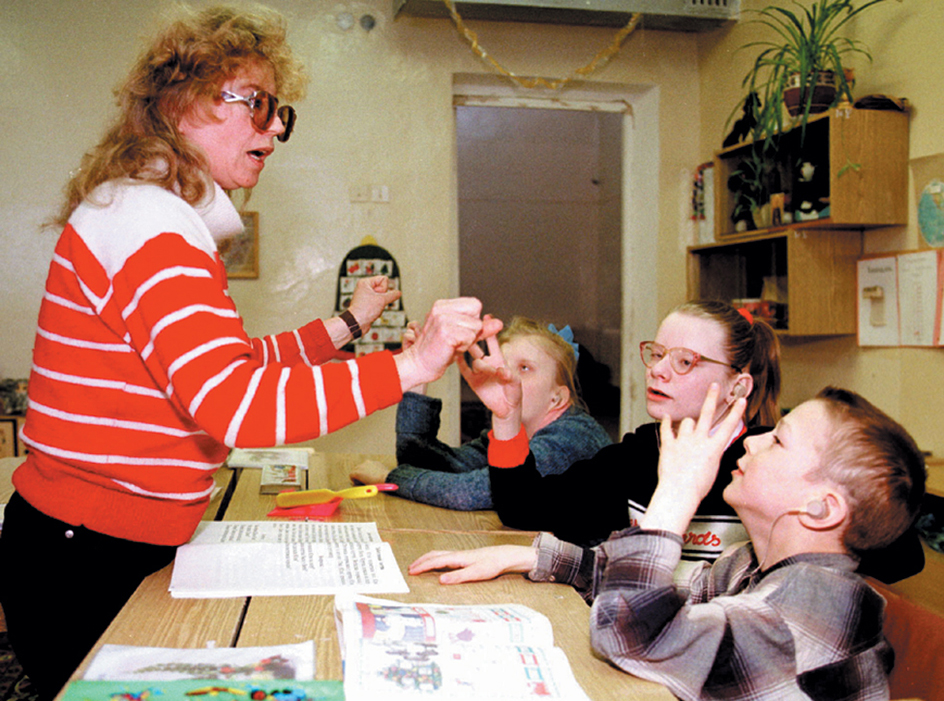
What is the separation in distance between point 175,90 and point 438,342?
0.55m

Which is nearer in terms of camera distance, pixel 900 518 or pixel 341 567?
pixel 900 518

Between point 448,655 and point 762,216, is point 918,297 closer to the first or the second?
point 762,216

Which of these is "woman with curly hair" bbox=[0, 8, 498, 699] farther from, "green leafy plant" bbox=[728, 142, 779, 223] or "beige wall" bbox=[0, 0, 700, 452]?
"beige wall" bbox=[0, 0, 700, 452]

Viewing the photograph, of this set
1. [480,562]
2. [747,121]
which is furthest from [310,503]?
[747,121]

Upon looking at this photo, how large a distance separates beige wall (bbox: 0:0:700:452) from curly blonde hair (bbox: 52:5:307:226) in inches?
101

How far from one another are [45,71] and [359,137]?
138 centimetres

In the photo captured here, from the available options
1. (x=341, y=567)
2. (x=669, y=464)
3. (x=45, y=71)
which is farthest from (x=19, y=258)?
(x=669, y=464)

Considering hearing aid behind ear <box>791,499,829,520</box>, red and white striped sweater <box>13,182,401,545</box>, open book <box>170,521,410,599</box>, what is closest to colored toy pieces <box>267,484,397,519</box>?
open book <box>170,521,410,599</box>

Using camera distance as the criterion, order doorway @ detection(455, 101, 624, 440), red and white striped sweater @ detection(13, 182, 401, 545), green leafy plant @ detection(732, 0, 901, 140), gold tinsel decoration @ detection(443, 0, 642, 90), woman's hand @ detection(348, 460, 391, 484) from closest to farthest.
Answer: red and white striped sweater @ detection(13, 182, 401, 545) → woman's hand @ detection(348, 460, 391, 484) → green leafy plant @ detection(732, 0, 901, 140) → gold tinsel decoration @ detection(443, 0, 642, 90) → doorway @ detection(455, 101, 624, 440)

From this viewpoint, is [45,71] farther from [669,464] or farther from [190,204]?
[669,464]

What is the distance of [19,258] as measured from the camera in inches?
141

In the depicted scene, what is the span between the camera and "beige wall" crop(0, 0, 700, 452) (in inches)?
141

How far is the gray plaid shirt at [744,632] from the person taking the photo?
888 millimetres

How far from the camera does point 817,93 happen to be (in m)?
2.84
